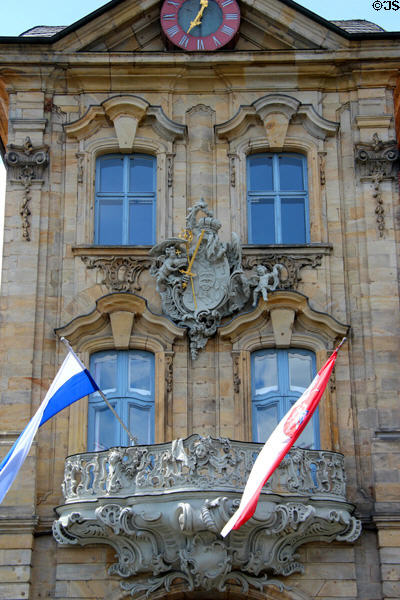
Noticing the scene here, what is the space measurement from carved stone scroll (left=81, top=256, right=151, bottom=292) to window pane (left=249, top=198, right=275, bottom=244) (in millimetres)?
1963

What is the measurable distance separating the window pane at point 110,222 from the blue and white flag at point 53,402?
9.90 ft

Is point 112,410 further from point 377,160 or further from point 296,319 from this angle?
point 377,160

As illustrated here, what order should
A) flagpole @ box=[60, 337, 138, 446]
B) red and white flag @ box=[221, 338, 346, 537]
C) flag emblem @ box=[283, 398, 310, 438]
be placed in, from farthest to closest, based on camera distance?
flagpole @ box=[60, 337, 138, 446] < flag emblem @ box=[283, 398, 310, 438] < red and white flag @ box=[221, 338, 346, 537]

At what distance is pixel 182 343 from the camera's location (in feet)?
66.2

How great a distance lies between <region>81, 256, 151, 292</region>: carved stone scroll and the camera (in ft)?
67.5

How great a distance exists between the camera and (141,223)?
21.5 m

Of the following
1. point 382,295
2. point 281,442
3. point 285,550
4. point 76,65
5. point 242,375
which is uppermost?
point 76,65

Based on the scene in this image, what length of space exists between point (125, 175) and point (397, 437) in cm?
670

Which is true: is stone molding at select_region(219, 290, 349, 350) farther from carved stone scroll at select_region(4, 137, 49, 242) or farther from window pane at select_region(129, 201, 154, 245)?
carved stone scroll at select_region(4, 137, 49, 242)

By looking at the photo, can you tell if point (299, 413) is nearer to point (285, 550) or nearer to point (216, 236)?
point (285, 550)

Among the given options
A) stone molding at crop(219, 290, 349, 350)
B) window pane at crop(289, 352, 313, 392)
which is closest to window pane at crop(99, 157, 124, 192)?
stone molding at crop(219, 290, 349, 350)

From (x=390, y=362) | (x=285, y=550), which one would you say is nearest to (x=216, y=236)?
(x=390, y=362)

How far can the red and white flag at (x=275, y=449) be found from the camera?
16672mm

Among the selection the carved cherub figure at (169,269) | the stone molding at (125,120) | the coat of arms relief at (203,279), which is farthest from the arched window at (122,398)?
the stone molding at (125,120)
